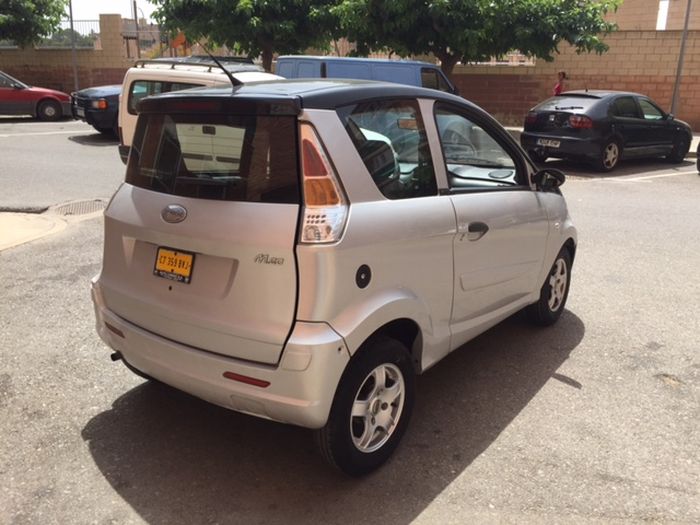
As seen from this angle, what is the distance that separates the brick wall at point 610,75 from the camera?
20125 millimetres

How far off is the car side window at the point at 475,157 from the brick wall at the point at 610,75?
61.5 feet

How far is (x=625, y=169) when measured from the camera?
13.5 m

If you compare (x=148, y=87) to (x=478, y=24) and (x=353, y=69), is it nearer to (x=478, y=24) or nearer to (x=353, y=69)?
(x=353, y=69)

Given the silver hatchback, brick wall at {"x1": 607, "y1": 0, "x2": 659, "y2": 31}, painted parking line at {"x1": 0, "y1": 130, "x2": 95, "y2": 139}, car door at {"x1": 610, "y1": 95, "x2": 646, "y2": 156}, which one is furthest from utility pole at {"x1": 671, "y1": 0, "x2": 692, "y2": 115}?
the silver hatchback

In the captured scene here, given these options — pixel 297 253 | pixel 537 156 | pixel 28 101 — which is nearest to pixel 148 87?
pixel 297 253

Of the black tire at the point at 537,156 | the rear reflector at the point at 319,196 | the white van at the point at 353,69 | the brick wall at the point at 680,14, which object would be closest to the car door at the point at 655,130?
the black tire at the point at 537,156

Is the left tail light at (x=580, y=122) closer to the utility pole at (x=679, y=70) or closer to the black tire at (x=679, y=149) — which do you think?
the black tire at (x=679, y=149)

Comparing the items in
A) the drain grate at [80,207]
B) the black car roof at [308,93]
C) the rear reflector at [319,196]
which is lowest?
the drain grate at [80,207]

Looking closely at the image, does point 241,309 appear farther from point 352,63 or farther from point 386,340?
point 352,63

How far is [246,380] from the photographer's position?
8.89 ft

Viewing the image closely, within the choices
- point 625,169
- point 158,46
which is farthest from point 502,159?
point 158,46

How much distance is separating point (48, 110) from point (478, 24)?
12740 millimetres

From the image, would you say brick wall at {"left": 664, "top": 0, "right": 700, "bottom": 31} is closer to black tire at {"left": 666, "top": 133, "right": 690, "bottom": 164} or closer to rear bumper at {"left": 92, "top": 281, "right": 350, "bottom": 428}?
black tire at {"left": 666, "top": 133, "right": 690, "bottom": 164}

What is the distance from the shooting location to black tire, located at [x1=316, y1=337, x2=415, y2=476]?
9.22 feet
